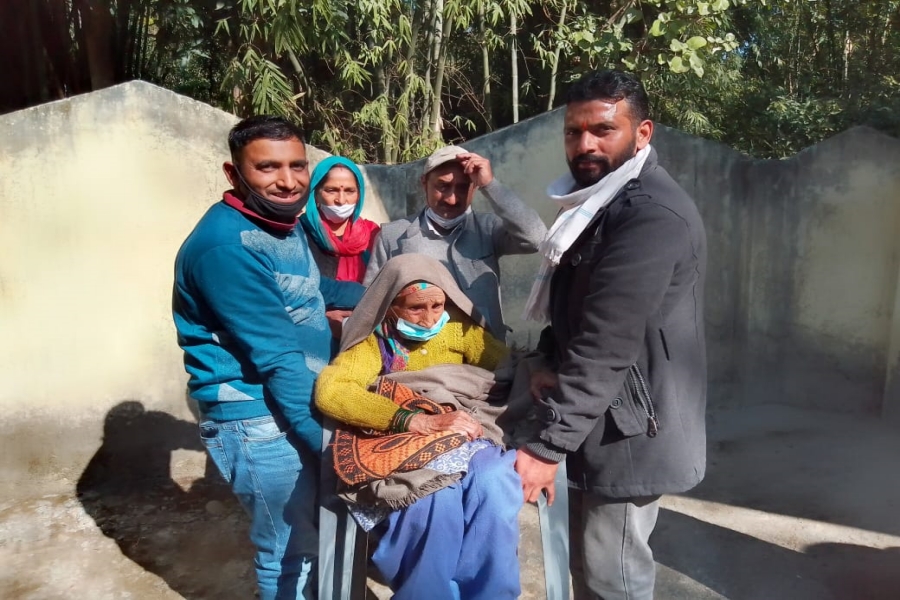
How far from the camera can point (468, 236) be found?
261 cm

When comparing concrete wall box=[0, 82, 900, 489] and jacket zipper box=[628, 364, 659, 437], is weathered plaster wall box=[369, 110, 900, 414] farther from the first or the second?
jacket zipper box=[628, 364, 659, 437]

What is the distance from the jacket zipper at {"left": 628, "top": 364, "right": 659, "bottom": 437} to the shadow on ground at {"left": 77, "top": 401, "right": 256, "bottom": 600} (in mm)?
1947

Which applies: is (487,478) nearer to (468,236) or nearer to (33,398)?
(468,236)

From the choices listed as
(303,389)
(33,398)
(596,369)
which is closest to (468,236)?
(303,389)

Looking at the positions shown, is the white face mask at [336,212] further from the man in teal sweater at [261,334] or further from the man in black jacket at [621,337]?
the man in black jacket at [621,337]

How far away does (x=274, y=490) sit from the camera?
→ 6.77ft

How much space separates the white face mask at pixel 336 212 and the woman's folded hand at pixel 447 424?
1.15 meters

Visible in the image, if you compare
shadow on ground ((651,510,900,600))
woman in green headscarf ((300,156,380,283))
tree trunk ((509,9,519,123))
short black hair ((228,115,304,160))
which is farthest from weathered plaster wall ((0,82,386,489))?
tree trunk ((509,9,519,123))

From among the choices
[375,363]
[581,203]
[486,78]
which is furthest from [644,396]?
[486,78]

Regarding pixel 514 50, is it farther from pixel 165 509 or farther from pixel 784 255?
pixel 165 509

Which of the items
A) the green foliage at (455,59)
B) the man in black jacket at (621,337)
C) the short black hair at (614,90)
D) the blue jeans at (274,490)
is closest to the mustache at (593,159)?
the man in black jacket at (621,337)

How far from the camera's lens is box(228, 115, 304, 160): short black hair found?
1.97 m

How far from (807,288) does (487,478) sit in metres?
3.16

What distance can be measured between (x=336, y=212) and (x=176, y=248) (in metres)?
1.25
